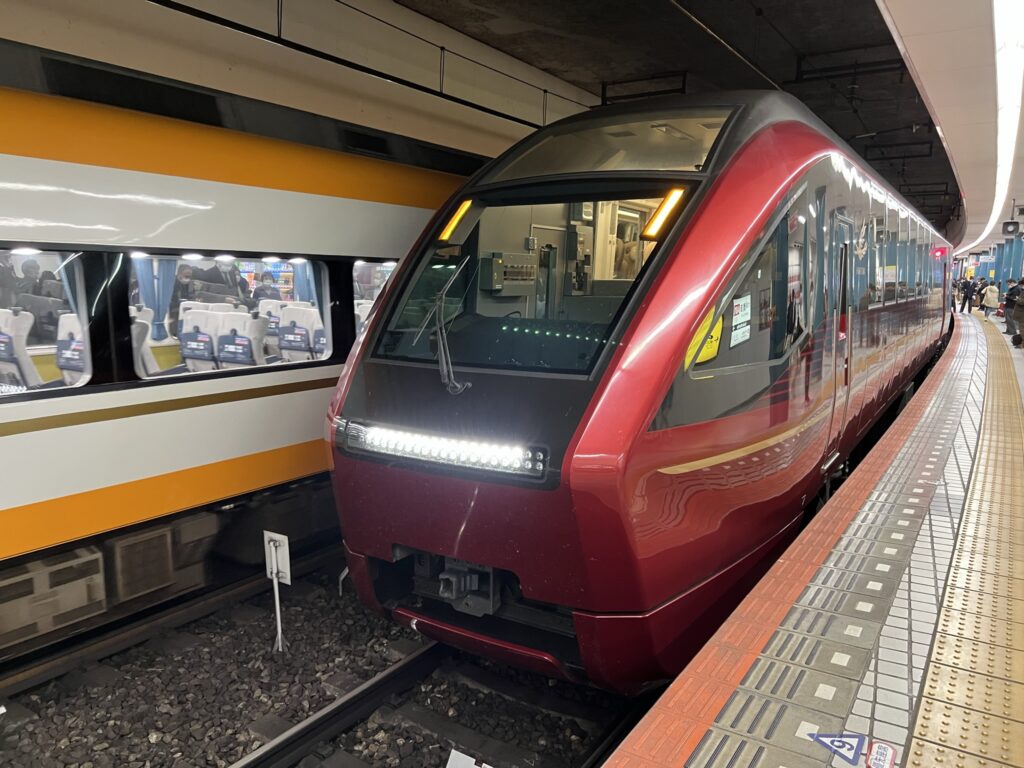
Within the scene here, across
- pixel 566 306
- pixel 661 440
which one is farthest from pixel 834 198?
pixel 661 440

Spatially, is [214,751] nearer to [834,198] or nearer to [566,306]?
[566,306]

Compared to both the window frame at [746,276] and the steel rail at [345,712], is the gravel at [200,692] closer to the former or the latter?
the steel rail at [345,712]

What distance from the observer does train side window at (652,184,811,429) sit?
3.00 meters

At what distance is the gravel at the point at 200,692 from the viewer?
3.23m

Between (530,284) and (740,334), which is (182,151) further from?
(740,334)

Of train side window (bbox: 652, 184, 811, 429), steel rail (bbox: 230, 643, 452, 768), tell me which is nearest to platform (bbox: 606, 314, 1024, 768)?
train side window (bbox: 652, 184, 811, 429)

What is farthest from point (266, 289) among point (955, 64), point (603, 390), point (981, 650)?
point (955, 64)

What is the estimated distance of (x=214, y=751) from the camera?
3205 millimetres

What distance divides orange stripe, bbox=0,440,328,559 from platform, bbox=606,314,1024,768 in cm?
293

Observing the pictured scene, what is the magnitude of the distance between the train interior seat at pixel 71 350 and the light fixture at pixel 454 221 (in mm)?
1812

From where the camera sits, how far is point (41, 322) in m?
3.62

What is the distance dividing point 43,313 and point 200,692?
6.34ft

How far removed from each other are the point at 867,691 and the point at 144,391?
11.5ft

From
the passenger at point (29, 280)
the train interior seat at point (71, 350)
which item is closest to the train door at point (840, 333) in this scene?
the train interior seat at point (71, 350)
